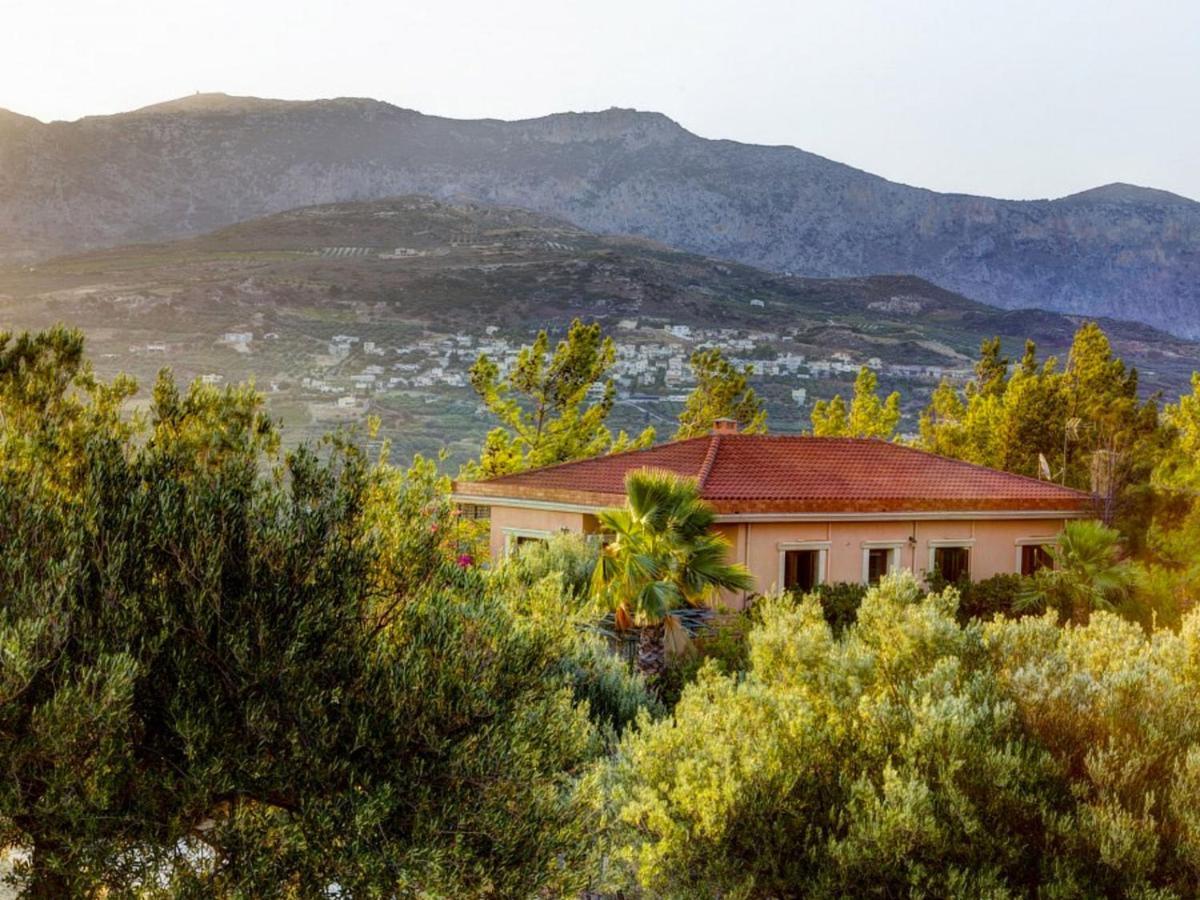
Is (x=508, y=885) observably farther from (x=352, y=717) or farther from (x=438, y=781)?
(x=352, y=717)

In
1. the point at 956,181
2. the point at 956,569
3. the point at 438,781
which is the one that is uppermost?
the point at 956,181

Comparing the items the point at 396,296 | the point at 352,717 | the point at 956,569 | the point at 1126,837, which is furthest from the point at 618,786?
the point at 396,296

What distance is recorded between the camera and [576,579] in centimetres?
2031

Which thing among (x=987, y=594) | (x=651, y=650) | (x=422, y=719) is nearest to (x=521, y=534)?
(x=651, y=650)

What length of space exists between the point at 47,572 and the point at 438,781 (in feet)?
9.85

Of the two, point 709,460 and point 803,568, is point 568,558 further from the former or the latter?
point 803,568

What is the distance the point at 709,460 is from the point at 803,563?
2984 millimetres

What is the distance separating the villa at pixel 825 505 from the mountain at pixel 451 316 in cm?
3962

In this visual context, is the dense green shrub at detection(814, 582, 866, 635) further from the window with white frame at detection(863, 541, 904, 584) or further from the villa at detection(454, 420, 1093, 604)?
the window with white frame at detection(863, 541, 904, 584)

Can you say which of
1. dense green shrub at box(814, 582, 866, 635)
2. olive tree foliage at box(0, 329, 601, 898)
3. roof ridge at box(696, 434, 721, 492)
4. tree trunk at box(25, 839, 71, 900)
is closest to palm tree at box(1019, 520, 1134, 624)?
dense green shrub at box(814, 582, 866, 635)

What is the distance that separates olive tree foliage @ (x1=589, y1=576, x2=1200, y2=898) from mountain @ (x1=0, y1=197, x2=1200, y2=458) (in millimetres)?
54177

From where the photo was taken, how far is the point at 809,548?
23.5 m

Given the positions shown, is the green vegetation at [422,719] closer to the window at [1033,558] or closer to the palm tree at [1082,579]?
the palm tree at [1082,579]

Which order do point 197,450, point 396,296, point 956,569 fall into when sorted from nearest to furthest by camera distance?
point 197,450 < point 956,569 < point 396,296
